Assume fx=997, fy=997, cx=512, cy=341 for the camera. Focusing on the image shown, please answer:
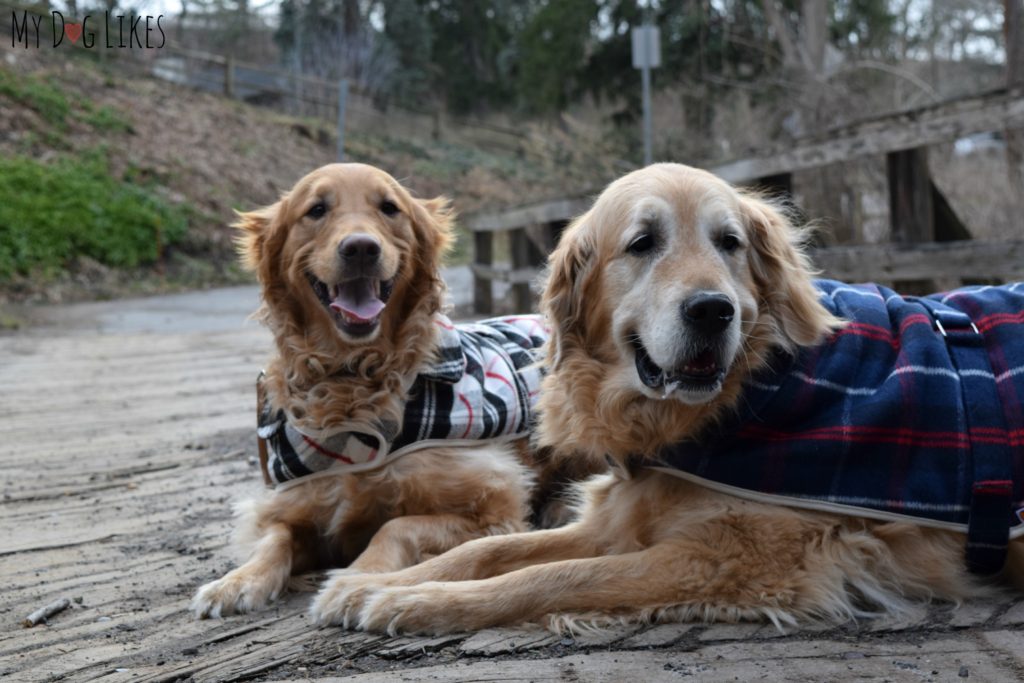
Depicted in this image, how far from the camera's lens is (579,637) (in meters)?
2.87

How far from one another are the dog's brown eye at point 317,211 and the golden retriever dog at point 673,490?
118cm

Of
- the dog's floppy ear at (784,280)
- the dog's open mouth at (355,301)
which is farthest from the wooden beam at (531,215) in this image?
the dog's floppy ear at (784,280)

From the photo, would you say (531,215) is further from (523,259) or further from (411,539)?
(411,539)

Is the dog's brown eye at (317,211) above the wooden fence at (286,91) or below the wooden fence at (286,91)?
below

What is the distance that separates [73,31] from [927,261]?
20331 mm

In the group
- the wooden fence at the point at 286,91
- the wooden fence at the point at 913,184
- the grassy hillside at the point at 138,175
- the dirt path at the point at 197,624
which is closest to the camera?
the dirt path at the point at 197,624

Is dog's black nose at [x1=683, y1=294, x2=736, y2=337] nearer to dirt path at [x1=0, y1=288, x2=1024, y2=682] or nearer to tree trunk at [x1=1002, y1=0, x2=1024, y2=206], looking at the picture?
dirt path at [x1=0, y1=288, x2=1024, y2=682]

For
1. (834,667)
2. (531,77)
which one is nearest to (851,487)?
(834,667)

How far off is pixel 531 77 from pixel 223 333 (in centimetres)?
1304

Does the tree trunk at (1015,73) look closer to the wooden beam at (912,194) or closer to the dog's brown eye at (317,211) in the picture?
the wooden beam at (912,194)

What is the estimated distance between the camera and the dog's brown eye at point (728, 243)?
320 cm

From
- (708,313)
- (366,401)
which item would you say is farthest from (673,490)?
(366,401)

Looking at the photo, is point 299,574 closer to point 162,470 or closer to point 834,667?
point 162,470

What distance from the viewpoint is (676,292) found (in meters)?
3.00
